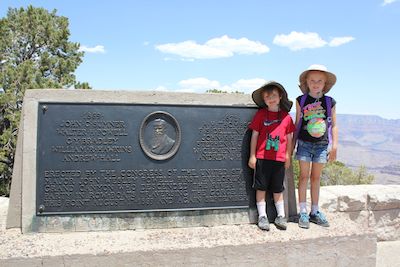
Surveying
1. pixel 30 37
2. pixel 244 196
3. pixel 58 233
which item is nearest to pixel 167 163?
pixel 244 196

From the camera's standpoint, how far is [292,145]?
3.98 m

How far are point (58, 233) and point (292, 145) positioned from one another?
8.00 ft

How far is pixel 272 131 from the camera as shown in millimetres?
3838

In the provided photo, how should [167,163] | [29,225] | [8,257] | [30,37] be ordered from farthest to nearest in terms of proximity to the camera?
Result: [30,37]
[167,163]
[29,225]
[8,257]

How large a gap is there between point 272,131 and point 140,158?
1330 mm

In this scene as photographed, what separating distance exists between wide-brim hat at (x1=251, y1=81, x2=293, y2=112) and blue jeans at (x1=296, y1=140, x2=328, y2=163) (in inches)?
15.7

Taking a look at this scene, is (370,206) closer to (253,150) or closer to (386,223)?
(386,223)

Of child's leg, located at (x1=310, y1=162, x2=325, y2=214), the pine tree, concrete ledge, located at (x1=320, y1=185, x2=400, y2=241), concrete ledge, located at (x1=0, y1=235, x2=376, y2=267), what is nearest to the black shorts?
child's leg, located at (x1=310, y1=162, x2=325, y2=214)

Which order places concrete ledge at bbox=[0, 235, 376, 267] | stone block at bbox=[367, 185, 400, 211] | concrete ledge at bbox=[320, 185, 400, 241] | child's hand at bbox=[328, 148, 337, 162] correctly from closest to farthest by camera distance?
concrete ledge at bbox=[0, 235, 376, 267]
child's hand at bbox=[328, 148, 337, 162]
concrete ledge at bbox=[320, 185, 400, 241]
stone block at bbox=[367, 185, 400, 211]

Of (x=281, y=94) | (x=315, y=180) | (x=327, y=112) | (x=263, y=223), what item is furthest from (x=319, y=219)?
(x=281, y=94)

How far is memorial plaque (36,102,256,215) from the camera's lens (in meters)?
3.76

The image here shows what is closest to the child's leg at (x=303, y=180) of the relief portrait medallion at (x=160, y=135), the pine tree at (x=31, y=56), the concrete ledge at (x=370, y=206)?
the concrete ledge at (x=370, y=206)

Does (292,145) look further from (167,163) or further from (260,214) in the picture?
(167,163)

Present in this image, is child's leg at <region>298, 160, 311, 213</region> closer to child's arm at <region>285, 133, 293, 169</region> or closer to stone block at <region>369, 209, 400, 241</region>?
child's arm at <region>285, 133, 293, 169</region>
